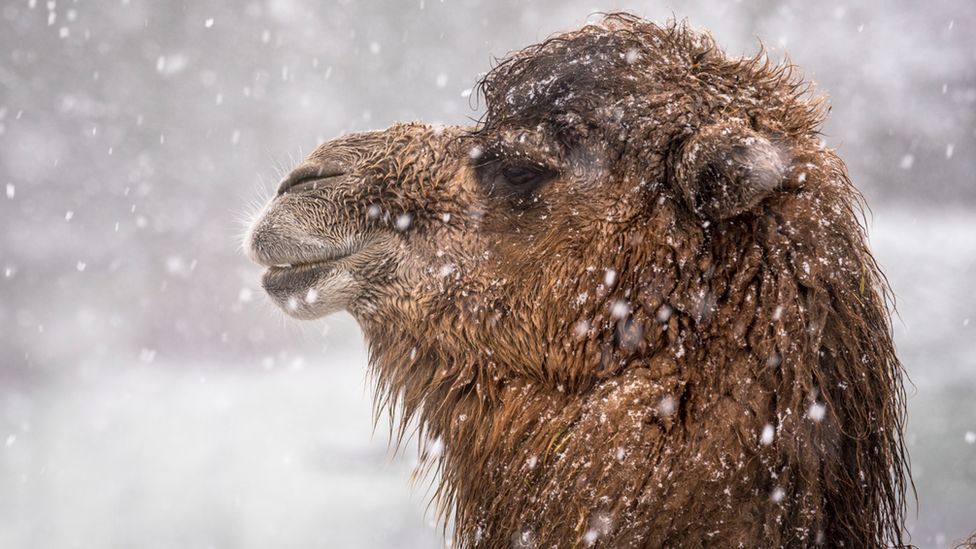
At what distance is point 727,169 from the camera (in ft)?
9.19

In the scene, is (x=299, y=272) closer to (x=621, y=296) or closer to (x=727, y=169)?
(x=621, y=296)

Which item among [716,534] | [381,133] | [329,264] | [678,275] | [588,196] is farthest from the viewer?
[381,133]

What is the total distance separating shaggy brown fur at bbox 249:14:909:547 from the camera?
2.76 m

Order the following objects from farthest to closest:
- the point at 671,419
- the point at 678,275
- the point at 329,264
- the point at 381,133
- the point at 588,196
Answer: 1. the point at 381,133
2. the point at 329,264
3. the point at 588,196
4. the point at 678,275
5. the point at 671,419

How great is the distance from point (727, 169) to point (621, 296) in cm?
61

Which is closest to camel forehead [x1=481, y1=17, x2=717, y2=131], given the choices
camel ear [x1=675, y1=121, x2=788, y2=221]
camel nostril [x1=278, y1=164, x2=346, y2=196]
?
camel ear [x1=675, y1=121, x2=788, y2=221]

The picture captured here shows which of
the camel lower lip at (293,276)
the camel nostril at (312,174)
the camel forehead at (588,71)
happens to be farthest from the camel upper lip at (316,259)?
the camel forehead at (588,71)

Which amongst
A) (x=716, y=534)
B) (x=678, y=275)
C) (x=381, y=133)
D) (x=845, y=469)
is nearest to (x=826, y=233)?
(x=678, y=275)

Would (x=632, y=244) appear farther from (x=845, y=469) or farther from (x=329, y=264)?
(x=329, y=264)

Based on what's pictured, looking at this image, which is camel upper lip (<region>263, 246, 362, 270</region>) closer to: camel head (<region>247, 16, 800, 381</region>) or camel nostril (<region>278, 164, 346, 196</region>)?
camel head (<region>247, 16, 800, 381</region>)

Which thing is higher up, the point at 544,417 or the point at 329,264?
the point at 329,264

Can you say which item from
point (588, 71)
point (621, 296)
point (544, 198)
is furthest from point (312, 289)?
point (588, 71)

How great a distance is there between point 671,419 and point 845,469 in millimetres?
589

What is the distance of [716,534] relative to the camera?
2.64 m
